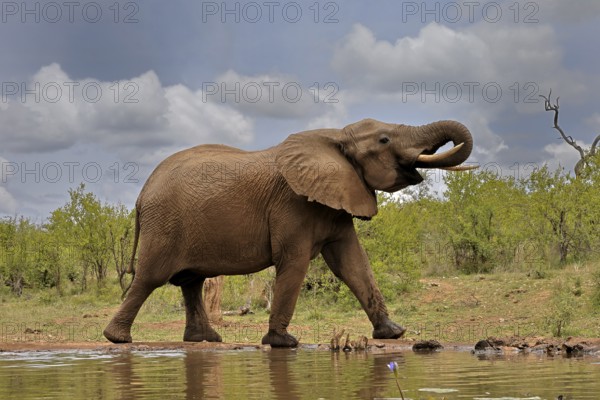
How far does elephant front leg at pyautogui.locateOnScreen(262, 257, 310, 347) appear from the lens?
1246cm

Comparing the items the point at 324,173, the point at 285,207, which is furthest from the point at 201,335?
the point at 324,173

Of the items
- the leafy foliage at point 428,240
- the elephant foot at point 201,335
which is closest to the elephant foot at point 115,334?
the elephant foot at point 201,335

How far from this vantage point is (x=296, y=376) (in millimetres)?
8203

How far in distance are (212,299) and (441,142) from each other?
8.79m

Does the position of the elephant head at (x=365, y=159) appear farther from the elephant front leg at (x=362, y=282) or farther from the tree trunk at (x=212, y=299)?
the tree trunk at (x=212, y=299)

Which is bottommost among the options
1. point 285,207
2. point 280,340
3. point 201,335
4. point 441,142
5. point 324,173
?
point 280,340

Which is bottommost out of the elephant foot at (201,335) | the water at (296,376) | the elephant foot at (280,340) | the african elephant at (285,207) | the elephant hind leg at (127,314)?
the water at (296,376)

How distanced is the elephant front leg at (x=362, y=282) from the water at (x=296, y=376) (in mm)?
1857

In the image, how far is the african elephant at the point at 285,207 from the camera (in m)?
12.5

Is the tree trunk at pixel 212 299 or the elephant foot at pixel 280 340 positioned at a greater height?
the tree trunk at pixel 212 299

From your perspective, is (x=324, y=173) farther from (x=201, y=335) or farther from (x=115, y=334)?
(x=115, y=334)

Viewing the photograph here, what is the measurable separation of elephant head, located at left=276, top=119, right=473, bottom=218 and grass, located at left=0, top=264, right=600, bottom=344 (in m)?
3.13

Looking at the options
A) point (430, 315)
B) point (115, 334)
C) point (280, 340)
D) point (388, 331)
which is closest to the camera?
point (280, 340)

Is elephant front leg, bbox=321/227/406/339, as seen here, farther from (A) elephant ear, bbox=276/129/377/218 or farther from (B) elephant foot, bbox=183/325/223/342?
(B) elephant foot, bbox=183/325/223/342
